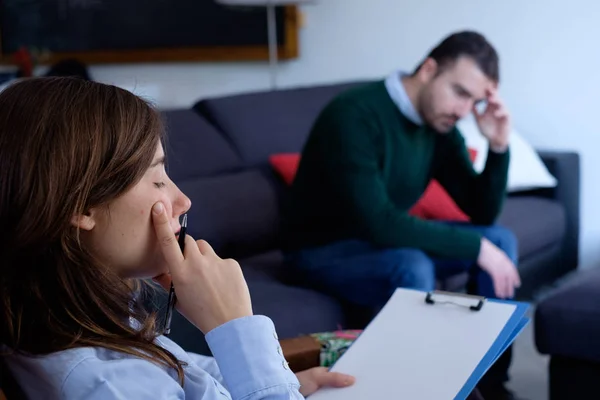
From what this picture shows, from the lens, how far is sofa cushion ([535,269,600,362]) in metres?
1.99

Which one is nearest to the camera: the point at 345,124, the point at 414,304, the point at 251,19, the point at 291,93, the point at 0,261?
the point at 0,261

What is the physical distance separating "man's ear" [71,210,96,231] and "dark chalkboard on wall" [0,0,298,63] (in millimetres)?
3042

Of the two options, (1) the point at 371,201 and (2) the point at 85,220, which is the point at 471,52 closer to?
(1) the point at 371,201

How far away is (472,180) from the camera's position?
2.40 m

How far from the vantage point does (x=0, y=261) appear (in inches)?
35.7

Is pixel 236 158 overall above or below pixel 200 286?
below

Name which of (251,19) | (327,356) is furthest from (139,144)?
(251,19)

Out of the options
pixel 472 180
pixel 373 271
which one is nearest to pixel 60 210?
pixel 373 271

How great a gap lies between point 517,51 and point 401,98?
4.65ft

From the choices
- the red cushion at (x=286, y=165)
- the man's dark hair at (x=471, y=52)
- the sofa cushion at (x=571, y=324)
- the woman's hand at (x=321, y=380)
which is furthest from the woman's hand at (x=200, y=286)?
the red cushion at (x=286, y=165)

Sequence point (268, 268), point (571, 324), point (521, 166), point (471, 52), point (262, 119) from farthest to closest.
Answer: point (521, 166)
point (262, 119)
point (268, 268)
point (471, 52)
point (571, 324)

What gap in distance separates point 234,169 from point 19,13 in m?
2.49

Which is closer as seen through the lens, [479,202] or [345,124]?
[345,124]

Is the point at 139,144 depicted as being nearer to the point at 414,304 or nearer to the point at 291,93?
the point at 414,304
